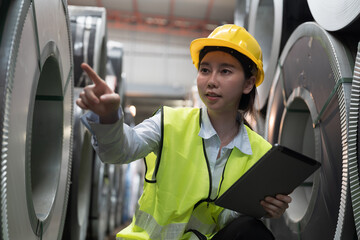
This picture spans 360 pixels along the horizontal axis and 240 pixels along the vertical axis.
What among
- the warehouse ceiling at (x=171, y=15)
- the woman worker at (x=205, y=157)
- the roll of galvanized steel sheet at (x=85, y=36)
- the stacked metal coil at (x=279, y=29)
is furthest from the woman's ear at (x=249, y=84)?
the warehouse ceiling at (x=171, y=15)

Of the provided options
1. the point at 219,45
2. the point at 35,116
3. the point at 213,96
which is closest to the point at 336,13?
the point at 219,45

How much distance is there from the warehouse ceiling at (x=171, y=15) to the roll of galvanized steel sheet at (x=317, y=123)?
21.6 feet

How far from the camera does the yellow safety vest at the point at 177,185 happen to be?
4.72 feet

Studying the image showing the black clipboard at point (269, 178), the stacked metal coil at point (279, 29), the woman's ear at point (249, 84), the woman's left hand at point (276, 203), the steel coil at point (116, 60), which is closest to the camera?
the black clipboard at point (269, 178)

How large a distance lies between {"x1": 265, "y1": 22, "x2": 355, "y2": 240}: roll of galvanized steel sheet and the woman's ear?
1.17 ft

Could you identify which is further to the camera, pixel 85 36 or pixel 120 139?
pixel 85 36

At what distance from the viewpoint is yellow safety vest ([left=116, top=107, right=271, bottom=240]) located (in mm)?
1439

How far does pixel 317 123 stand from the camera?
1.95 metres

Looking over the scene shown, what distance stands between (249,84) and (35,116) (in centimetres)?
106

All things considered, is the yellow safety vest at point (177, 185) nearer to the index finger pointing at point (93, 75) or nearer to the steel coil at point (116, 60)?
the index finger pointing at point (93, 75)

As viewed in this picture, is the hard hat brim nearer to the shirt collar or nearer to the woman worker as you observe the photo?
the woman worker

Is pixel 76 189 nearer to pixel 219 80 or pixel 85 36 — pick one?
pixel 85 36

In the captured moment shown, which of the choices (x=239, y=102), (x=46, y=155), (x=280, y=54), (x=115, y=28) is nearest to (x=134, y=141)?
(x=239, y=102)

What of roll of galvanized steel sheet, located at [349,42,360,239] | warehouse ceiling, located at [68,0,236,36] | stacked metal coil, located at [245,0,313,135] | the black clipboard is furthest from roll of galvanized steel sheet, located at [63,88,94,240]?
warehouse ceiling, located at [68,0,236,36]
